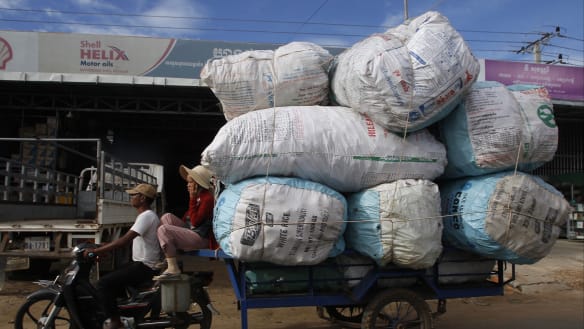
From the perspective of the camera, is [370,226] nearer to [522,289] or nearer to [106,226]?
[106,226]

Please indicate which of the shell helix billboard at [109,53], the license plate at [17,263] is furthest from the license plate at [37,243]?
the shell helix billboard at [109,53]

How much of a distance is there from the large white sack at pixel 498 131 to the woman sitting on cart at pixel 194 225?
6.37 feet

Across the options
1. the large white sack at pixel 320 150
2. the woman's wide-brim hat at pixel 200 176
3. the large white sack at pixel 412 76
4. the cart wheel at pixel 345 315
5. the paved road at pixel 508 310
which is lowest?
the paved road at pixel 508 310

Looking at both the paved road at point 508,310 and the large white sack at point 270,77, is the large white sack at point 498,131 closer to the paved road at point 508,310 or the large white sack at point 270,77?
the large white sack at point 270,77

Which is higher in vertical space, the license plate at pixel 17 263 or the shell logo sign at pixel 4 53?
the shell logo sign at pixel 4 53

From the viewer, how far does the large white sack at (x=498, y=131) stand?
327cm

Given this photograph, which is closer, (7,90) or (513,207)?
(513,207)

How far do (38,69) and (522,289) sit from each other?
1061cm

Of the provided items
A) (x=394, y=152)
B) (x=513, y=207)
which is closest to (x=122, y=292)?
(x=394, y=152)

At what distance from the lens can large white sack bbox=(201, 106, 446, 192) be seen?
3.04m

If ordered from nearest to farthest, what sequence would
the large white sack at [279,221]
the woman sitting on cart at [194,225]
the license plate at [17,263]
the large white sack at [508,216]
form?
the large white sack at [279,221] → the large white sack at [508,216] → the woman sitting on cart at [194,225] → the license plate at [17,263]

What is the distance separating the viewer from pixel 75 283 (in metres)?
3.37

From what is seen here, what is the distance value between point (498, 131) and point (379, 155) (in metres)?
0.88

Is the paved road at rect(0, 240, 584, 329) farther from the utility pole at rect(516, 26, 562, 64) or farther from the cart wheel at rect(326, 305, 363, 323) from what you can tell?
the utility pole at rect(516, 26, 562, 64)
